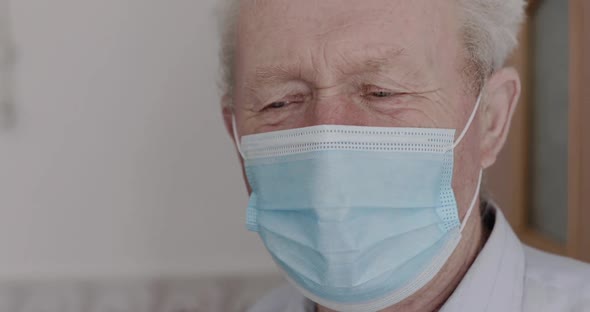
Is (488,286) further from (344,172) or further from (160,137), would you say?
(160,137)

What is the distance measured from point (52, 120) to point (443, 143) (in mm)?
1341

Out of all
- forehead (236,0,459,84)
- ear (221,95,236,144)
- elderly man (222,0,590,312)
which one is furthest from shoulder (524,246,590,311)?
ear (221,95,236,144)

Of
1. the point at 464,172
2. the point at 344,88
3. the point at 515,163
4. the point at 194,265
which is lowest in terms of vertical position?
the point at 194,265

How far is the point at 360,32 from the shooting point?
1074 mm

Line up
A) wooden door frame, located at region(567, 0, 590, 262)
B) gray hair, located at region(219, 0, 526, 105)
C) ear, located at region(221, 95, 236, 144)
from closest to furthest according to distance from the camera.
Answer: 1. gray hair, located at region(219, 0, 526, 105)
2. ear, located at region(221, 95, 236, 144)
3. wooden door frame, located at region(567, 0, 590, 262)

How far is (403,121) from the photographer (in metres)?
1.10

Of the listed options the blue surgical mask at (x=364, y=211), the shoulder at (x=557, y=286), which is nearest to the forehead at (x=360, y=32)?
the blue surgical mask at (x=364, y=211)

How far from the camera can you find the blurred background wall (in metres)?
2.00

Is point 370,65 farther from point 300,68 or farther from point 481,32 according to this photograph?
point 481,32

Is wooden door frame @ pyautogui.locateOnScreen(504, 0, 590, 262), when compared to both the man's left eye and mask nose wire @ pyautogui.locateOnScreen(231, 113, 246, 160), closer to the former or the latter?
the man's left eye

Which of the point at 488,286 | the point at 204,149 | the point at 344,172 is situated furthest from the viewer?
the point at 204,149

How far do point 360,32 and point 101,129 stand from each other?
1.18 m

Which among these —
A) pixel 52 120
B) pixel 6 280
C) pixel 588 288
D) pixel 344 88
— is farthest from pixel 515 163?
pixel 6 280

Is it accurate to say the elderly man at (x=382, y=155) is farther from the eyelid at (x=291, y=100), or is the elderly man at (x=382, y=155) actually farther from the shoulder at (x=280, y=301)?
the shoulder at (x=280, y=301)
